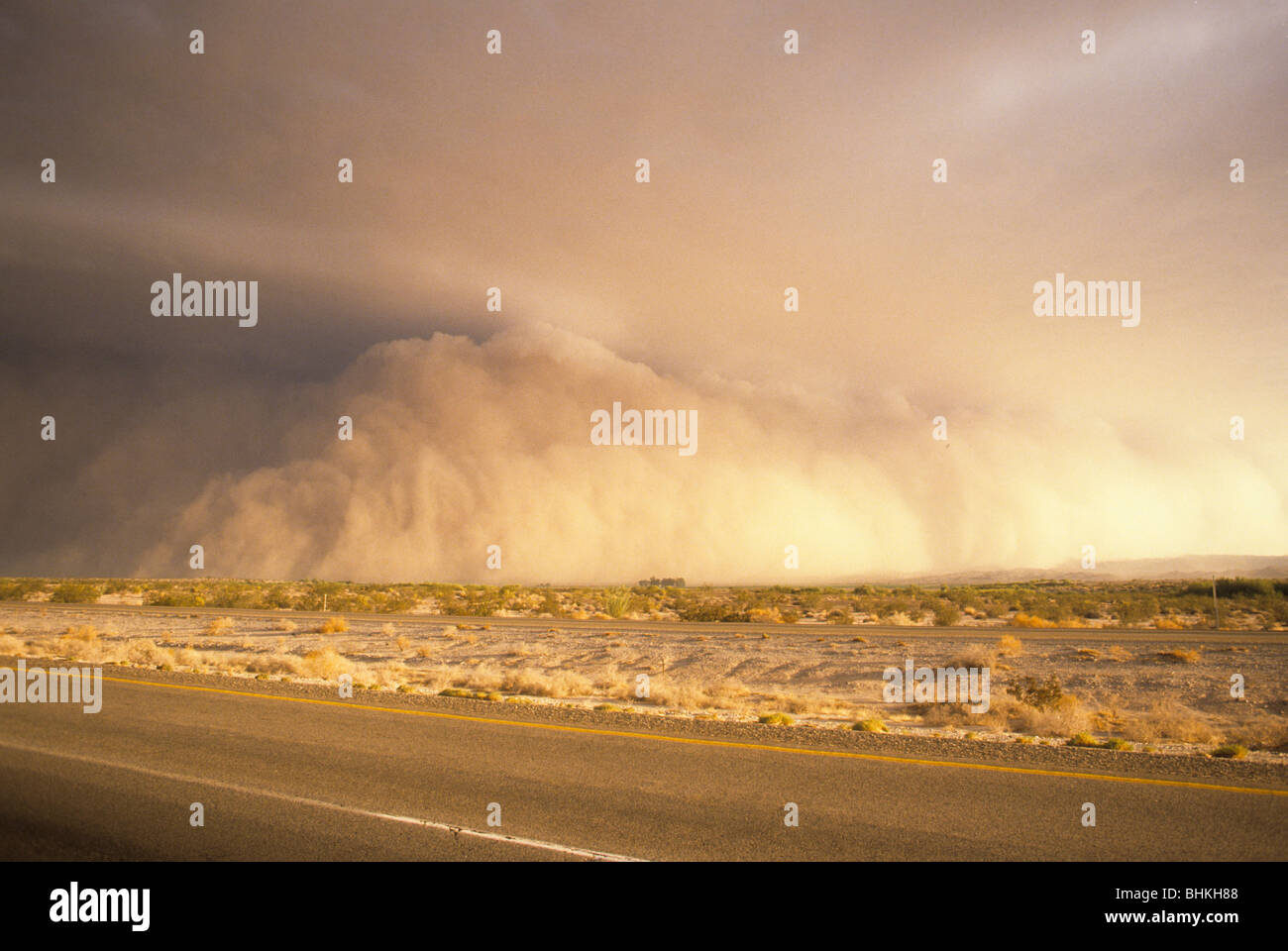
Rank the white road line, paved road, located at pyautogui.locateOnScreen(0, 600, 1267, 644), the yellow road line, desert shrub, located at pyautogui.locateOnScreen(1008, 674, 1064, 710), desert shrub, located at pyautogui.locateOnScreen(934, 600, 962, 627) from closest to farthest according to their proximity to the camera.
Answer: the white road line < the yellow road line < desert shrub, located at pyautogui.locateOnScreen(1008, 674, 1064, 710) < paved road, located at pyautogui.locateOnScreen(0, 600, 1267, 644) < desert shrub, located at pyautogui.locateOnScreen(934, 600, 962, 627)

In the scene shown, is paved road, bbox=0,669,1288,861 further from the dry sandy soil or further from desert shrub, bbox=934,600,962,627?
desert shrub, bbox=934,600,962,627

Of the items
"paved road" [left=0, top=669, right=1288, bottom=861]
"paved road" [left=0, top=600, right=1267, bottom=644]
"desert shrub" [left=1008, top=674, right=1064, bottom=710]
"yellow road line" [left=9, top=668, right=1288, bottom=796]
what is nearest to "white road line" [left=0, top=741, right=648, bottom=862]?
"paved road" [left=0, top=669, right=1288, bottom=861]

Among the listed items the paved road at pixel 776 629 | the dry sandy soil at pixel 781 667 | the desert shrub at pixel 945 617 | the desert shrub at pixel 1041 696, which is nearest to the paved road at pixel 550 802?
the dry sandy soil at pixel 781 667

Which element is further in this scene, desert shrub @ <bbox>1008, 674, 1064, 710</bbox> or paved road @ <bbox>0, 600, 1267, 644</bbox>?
paved road @ <bbox>0, 600, 1267, 644</bbox>

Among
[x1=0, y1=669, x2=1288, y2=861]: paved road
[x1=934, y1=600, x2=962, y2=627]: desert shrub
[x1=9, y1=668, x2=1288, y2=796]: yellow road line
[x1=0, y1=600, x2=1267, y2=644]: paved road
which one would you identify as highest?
[x1=0, y1=669, x2=1288, y2=861]: paved road

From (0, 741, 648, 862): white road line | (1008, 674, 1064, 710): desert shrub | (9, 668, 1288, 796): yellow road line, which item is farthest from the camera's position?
(1008, 674, 1064, 710): desert shrub

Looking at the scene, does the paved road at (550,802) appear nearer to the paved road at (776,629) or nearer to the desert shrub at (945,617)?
the paved road at (776,629)
